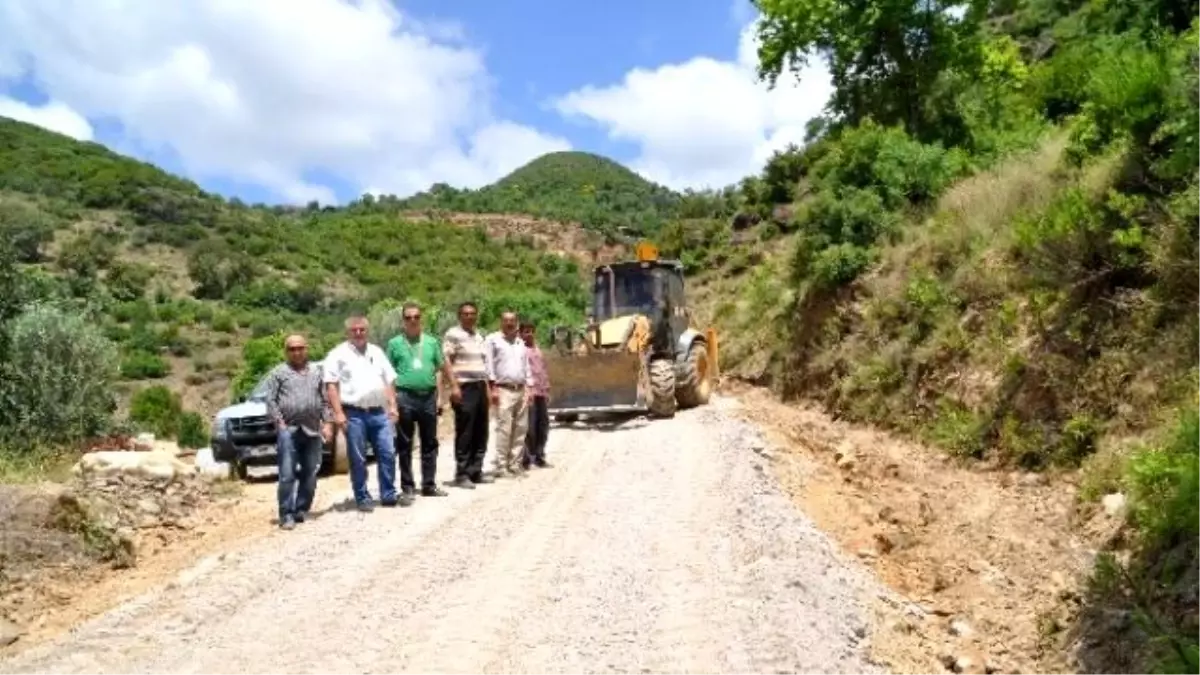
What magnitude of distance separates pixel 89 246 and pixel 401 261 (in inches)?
827

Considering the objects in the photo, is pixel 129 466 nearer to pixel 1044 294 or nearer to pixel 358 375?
pixel 358 375

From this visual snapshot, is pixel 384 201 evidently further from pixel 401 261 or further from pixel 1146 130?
pixel 1146 130

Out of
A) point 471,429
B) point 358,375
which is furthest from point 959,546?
point 358,375

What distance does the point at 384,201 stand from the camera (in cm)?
9506

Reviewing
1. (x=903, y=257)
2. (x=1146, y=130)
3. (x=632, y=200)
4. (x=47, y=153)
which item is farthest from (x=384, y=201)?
(x=1146, y=130)

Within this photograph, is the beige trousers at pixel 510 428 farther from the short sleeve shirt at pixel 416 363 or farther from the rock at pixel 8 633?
the rock at pixel 8 633

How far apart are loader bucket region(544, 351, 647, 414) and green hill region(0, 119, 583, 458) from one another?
17.2m

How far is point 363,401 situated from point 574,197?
9019cm

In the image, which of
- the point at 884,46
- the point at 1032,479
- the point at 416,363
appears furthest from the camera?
the point at 884,46

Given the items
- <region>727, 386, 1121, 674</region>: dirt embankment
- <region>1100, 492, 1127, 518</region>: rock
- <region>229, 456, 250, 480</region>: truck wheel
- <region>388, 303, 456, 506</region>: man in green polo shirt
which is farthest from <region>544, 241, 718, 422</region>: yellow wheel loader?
<region>1100, 492, 1127, 518</region>: rock

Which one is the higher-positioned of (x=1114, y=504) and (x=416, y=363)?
(x=416, y=363)

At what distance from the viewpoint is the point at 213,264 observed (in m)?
57.0

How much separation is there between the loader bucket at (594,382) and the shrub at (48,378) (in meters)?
8.33

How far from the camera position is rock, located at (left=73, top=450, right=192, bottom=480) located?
10641 millimetres
